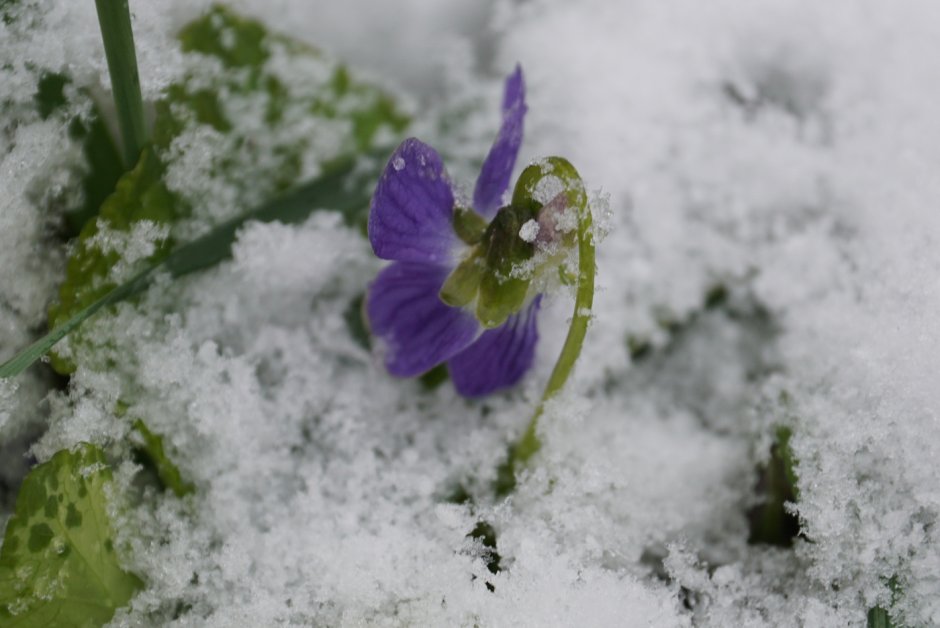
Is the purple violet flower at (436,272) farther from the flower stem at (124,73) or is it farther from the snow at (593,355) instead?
the flower stem at (124,73)

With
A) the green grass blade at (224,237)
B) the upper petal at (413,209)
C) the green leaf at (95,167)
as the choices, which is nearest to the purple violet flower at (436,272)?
the upper petal at (413,209)

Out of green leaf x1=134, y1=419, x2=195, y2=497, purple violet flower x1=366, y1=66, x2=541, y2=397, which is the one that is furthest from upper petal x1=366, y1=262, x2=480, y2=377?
green leaf x1=134, y1=419, x2=195, y2=497

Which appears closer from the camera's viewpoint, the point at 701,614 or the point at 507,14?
the point at 701,614

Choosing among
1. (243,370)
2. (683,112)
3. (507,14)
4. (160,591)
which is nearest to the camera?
(160,591)

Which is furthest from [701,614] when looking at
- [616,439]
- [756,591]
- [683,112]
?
[683,112]

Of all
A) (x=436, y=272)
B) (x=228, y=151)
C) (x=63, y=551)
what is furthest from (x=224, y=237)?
(x=63, y=551)

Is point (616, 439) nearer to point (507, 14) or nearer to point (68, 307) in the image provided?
point (68, 307)

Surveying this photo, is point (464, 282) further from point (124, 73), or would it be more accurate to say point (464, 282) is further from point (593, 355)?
point (124, 73)

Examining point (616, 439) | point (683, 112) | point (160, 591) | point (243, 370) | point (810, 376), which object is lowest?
point (160, 591)
